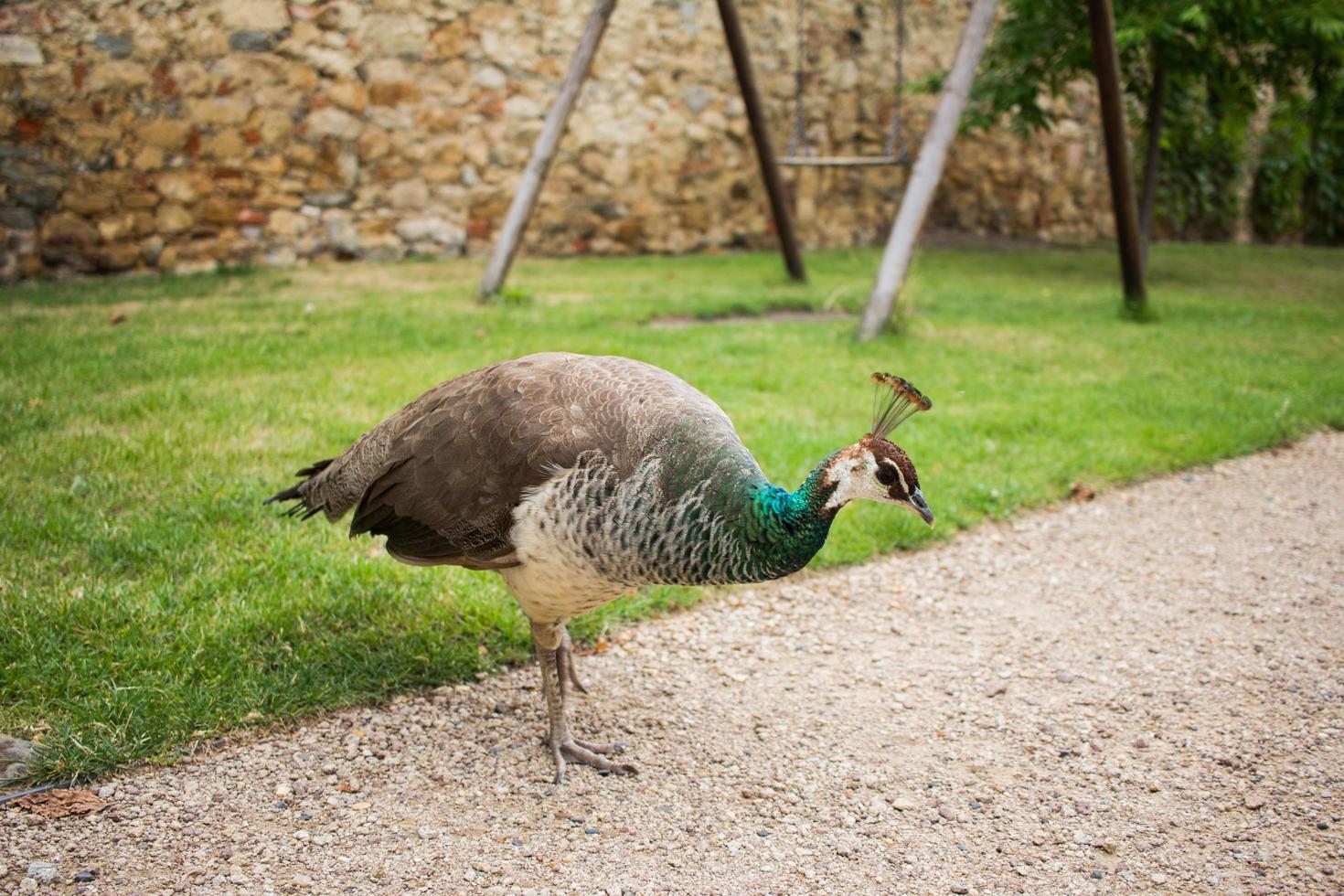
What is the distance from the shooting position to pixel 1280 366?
Answer: 25.1ft

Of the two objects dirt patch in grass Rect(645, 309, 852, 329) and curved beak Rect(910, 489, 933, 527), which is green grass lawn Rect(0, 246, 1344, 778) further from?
curved beak Rect(910, 489, 933, 527)

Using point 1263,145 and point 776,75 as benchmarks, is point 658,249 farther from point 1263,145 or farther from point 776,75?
point 1263,145

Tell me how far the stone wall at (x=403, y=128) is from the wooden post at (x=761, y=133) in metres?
2.73

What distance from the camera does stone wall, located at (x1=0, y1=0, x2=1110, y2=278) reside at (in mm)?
9008

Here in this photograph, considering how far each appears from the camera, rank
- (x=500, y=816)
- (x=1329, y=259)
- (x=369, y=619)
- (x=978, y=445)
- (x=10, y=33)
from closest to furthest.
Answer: (x=500, y=816) → (x=369, y=619) → (x=978, y=445) → (x=10, y=33) → (x=1329, y=259)

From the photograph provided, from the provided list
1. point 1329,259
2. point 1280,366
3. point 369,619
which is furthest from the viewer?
point 1329,259

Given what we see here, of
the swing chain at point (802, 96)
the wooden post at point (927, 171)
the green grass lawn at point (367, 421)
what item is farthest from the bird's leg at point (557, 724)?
the swing chain at point (802, 96)

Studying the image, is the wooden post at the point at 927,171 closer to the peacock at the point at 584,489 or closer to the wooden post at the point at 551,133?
the wooden post at the point at 551,133

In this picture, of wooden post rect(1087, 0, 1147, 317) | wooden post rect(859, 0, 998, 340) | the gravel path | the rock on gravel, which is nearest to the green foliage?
wooden post rect(1087, 0, 1147, 317)

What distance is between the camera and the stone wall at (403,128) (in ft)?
29.6

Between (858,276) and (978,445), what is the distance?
601 centimetres

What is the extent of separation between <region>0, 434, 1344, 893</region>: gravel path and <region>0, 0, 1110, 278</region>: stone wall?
25.3ft

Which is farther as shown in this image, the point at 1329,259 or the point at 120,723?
the point at 1329,259

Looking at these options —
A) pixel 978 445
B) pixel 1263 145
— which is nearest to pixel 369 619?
pixel 978 445
